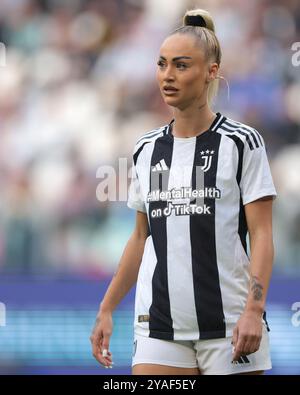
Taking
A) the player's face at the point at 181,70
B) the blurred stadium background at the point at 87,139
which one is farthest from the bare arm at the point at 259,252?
the blurred stadium background at the point at 87,139

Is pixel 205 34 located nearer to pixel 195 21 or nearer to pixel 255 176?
pixel 195 21

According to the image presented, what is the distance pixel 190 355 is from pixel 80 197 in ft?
→ 12.5

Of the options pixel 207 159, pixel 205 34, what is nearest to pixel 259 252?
pixel 207 159

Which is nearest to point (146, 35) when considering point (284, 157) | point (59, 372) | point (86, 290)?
point (284, 157)

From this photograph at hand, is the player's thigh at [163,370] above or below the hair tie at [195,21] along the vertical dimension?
below

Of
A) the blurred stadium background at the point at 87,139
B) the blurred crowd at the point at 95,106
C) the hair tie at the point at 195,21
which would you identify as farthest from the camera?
the blurred crowd at the point at 95,106

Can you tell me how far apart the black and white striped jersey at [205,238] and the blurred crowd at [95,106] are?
10.5 feet

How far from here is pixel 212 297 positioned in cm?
292

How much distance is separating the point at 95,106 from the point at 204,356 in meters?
4.29

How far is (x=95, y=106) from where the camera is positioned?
7.00 metres

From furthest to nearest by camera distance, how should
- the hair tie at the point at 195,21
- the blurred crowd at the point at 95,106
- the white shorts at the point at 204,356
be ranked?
the blurred crowd at the point at 95,106, the hair tie at the point at 195,21, the white shorts at the point at 204,356

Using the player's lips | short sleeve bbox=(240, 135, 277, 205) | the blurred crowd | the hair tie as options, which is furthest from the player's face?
the blurred crowd

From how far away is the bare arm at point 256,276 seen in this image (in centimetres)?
274

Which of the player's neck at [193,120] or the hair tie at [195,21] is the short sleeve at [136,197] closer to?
the player's neck at [193,120]
